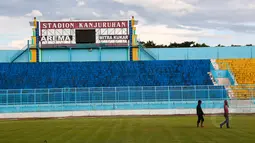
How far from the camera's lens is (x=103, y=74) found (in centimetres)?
7438

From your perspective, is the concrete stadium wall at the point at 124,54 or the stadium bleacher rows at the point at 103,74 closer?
the stadium bleacher rows at the point at 103,74

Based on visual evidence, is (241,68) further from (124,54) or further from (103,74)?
(103,74)

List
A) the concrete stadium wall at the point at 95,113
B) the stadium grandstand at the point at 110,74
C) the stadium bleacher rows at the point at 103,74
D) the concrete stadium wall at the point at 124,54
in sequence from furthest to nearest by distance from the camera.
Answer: the concrete stadium wall at the point at 124,54, the stadium bleacher rows at the point at 103,74, the stadium grandstand at the point at 110,74, the concrete stadium wall at the point at 95,113

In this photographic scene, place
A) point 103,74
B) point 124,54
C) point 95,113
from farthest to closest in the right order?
1. point 124,54
2. point 103,74
3. point 95,113

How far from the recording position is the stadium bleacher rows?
71.3m

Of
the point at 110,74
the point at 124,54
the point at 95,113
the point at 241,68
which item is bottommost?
the point at 95,113

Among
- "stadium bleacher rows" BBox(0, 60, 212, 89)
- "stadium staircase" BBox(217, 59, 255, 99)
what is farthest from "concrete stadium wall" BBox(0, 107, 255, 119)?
"stadium bleacher rows" BBox(0, 60, 212, 89)

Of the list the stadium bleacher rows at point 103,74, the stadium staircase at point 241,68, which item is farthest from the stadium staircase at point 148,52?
the stadium staircase at point 241,68

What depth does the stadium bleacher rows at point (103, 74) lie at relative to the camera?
71312mm

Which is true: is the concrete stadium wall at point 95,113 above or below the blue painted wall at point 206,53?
below

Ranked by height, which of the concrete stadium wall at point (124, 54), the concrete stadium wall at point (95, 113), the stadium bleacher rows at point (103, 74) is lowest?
the concrete stadium wall at point (95, 113)

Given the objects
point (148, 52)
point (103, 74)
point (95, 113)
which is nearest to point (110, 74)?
point (103, 74)

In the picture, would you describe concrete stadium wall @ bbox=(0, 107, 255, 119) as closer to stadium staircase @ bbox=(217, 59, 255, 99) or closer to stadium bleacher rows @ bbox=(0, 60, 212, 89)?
stadium staircase @ bbox=(217, 59, 255, 99)

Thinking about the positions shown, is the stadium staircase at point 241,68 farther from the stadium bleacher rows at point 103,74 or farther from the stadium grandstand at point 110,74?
→ the stadium bleacher rows at point 103,74
